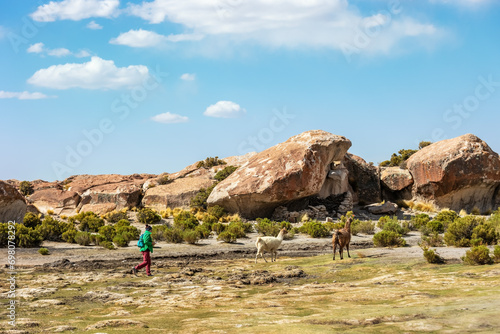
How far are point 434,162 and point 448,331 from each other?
32.8m

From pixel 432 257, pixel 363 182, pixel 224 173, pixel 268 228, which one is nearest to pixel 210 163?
pixel 224 173

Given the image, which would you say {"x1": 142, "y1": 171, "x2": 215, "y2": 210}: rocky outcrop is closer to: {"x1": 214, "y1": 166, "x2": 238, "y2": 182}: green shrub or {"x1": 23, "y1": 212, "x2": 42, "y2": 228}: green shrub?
{"x1": 214, "y1": 166, "x2": 238, "y2": 182}: green shrub

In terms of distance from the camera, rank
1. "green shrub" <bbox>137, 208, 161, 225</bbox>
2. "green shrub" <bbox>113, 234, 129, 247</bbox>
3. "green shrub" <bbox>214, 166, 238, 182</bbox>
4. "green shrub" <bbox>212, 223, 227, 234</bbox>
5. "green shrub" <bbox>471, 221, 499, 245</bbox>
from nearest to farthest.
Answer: "green shrub" <bbox>471, 221, 499, 245</bbox>
"green shrub" <bbox>113, 234, 129, 247</bbox>
"green shrub" <bbox>212, 223, 227, 234</bbox>
"green shrub" <bbox>137, 208, 161, 225</bbox>
"green shrub" <bbox>214, 166, 238, 182</bbox>

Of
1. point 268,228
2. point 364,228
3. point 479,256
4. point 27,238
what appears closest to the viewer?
point 479,256

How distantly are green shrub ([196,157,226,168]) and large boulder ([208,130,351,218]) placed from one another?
15.8 m

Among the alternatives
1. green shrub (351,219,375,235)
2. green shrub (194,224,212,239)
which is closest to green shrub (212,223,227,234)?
green shrub (194,224,212,239)

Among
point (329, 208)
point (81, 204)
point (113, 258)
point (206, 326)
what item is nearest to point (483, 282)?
point (206, 326)

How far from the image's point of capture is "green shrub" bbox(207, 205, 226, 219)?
1398 inches

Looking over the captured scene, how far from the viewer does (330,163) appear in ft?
126

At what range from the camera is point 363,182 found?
41.2 meters

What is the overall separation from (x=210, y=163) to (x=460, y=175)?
24.6 m

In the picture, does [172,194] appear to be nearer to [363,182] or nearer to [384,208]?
[363,182]

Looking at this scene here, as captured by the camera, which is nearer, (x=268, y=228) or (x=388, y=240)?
(x=388, y=240)

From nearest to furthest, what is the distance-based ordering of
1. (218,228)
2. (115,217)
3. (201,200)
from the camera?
(218,228) < (115,217) < (201,200)
